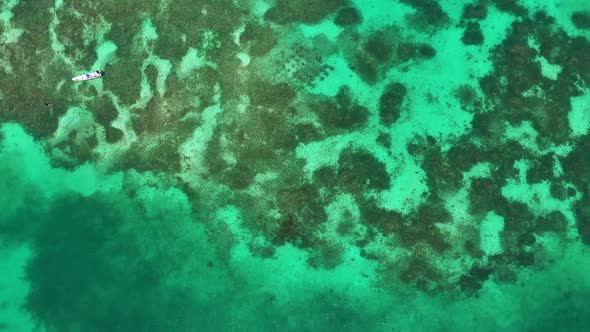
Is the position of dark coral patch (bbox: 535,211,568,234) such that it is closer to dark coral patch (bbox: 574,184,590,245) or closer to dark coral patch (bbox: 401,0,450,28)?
dark coral patch (bbox: 574,184,590,245)

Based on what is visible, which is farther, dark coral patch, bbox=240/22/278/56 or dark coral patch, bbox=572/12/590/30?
dark coral patch, bbox=240/22/278/56

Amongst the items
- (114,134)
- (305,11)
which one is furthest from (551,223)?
(114,134)

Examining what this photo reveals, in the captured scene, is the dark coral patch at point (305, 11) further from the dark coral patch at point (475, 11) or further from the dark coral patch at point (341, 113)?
the dark coral patch at point (475, 11)

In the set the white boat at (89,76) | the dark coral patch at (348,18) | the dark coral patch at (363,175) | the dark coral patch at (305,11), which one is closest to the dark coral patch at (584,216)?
the dark coral patch at (363,175)

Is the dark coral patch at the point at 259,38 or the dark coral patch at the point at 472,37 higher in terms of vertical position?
the dark coral patch at the point at 259,38

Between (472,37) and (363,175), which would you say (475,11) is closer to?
(472,37)

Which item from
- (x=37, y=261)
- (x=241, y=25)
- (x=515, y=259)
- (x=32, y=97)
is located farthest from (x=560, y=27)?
(x=37, y=261)

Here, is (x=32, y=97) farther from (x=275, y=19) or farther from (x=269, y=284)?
(x=269, y=284)

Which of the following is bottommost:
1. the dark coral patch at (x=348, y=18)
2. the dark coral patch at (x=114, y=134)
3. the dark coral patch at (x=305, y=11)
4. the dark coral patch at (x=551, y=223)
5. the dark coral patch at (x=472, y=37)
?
the dark coral patch at (x=551, y=223)

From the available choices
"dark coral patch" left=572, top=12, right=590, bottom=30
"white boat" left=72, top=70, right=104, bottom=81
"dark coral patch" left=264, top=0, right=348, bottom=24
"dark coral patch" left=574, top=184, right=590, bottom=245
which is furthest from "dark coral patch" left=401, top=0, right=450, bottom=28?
"white boat" left=72, top=70, right=104, bottom=81
